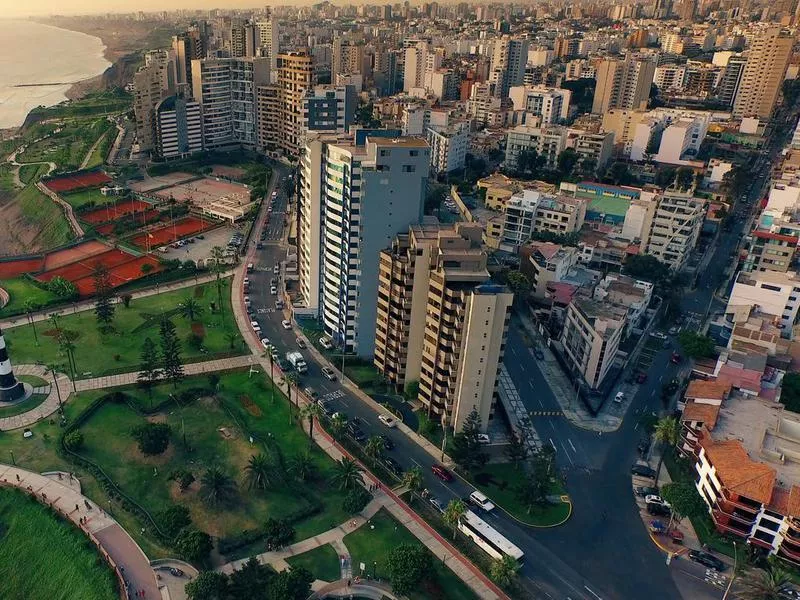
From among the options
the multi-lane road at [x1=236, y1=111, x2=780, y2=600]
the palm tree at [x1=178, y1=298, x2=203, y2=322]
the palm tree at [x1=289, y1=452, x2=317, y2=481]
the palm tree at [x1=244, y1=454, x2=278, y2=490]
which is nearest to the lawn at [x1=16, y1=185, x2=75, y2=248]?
the palm tree at [x1=178, y1=298, x2=203, y2=322]

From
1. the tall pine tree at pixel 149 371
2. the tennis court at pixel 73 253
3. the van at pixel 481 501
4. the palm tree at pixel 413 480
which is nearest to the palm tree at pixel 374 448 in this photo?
the palm tree at pixel 413 480

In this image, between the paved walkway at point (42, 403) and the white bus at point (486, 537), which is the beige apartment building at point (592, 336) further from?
the paved walkway at point (42, 403)

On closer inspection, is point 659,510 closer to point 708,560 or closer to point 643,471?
point 643,471

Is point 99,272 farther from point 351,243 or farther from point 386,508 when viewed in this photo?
point 386,508

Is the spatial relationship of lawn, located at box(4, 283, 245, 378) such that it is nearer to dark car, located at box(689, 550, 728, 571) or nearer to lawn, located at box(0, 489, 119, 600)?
lawn, located at box(0, 489, 119, 600)

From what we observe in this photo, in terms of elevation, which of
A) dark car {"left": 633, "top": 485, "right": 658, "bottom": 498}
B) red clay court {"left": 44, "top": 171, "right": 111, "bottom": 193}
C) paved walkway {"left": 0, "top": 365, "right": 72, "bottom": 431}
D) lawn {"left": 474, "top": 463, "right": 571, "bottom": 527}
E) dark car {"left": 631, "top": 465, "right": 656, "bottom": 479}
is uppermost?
dark car {"left": 631, "top": 465, "right": 656, "bottom": 479}

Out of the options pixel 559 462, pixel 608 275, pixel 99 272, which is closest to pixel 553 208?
pixel 608 275
